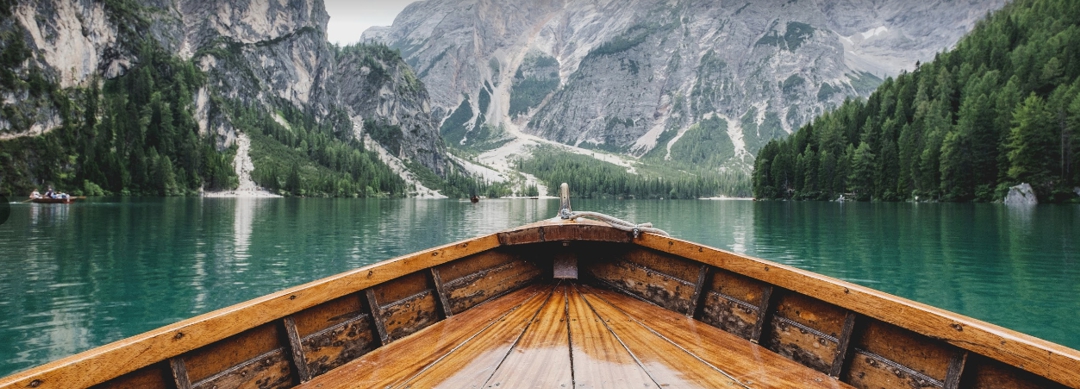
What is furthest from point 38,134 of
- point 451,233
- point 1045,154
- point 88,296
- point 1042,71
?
point 1042,71

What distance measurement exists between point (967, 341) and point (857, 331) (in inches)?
48.1

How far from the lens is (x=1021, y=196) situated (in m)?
73.6

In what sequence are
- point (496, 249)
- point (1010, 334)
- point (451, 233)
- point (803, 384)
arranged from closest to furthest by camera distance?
point (1010, 334) → point (803, 384) → point (496, 249) → point (451, 233)

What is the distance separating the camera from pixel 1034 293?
703 inches

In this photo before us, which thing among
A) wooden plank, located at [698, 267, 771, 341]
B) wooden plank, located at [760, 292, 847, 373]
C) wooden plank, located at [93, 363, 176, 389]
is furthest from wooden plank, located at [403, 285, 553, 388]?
wooden plank, located at [760, 292, 847, 373]

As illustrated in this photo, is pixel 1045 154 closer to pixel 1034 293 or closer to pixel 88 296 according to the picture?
pixel 1034 293

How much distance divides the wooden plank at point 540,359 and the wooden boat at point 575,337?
2 cm

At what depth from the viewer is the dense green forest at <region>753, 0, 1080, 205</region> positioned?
245 feet

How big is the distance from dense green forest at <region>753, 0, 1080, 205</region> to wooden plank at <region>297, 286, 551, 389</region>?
97.6 meters

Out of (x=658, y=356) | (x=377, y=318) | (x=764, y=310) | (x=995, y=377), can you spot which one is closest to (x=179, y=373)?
(x=377, y=318)

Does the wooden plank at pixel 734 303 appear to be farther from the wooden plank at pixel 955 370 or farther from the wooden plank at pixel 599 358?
the wooden plank at pixel 955 370

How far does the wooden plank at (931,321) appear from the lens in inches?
144

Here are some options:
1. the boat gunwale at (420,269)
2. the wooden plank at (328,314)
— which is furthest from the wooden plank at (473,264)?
the wooden plank at (328,314)

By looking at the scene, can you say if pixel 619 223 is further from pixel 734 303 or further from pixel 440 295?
pixel 440 295
